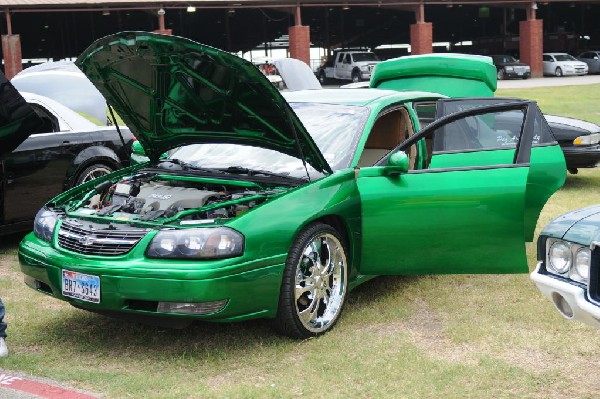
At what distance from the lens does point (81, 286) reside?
4.43m

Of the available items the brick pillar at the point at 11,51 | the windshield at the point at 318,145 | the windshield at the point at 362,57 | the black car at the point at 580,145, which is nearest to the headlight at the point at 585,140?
the black car at the point at 580,145

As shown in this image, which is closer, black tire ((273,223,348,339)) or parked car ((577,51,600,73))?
black tire ((273,223,348,339))

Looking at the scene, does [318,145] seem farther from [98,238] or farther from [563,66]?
[563,66]

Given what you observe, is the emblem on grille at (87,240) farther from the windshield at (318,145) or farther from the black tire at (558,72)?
the black tire at (558,72)

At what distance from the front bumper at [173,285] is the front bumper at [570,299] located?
4.96ft

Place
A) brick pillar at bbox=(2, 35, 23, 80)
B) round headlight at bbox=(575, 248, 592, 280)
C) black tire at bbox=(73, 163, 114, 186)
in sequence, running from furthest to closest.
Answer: brick pillar at bbox=(2, 35, 23, 80) < black tire at bbox=(73, 163, 114, 186) < round headlight at bbox=(575, 248, 592, 280)

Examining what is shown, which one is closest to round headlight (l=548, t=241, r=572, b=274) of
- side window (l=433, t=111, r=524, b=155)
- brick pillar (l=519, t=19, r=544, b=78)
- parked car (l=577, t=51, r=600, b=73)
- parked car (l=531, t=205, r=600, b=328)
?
parked car (l=531, t=205, r=600, b=328)

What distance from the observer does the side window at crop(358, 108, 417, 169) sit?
6.03 m

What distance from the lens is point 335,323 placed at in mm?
4945

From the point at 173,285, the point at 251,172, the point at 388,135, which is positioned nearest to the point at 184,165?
the point at 251,172

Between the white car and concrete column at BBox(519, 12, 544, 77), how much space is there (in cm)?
52

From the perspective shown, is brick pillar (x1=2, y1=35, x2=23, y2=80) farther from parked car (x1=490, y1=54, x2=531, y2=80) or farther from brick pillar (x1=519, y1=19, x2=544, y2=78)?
brick pillar (x1=519, y1=19, x2=544, y2=78)

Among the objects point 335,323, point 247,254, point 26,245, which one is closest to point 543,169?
point 335,323

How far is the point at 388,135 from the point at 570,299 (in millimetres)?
3053
